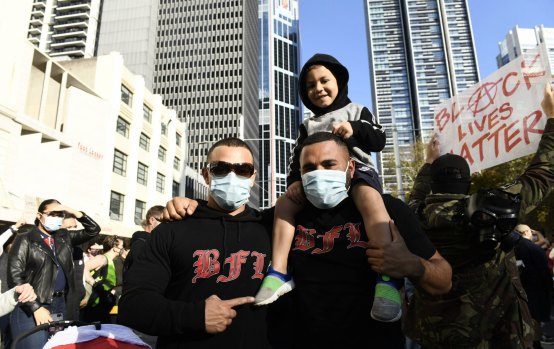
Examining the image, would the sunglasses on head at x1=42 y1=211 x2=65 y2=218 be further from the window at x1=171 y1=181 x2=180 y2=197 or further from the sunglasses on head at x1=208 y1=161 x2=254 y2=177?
the window at x1=171 y1=181 x2=180 y2=197

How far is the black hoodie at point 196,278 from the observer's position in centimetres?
169

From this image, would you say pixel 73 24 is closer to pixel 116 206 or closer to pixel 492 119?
pixel 116 206

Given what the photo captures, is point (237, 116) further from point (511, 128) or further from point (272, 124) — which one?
point (511, 128)

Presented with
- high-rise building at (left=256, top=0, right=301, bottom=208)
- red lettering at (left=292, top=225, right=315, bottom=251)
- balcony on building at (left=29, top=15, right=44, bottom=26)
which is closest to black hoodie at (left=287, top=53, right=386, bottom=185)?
red lettering at (left=292, top=225, right=315, bottom=251)

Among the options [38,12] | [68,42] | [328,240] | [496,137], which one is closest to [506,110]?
[496,137]

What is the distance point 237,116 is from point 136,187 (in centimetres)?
7033

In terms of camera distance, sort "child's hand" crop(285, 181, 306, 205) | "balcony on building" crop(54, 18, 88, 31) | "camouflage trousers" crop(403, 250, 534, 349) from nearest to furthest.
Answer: "child's hand" crop(285, 181, 306, 205), "camouflage trousers" crop(403, 250, 534, 349), "balcony on building" crop(54, 18, 88, 31)

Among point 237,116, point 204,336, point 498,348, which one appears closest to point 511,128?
point 498,348

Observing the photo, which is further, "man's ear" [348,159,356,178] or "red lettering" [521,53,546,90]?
"red lettering" [521,53,546,90]

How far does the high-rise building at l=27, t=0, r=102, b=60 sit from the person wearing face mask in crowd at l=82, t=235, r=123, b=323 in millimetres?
99656

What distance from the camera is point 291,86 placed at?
547 feet

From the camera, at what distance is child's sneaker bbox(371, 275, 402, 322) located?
1591 millimetres

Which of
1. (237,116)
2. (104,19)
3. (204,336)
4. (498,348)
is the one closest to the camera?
(204,336)

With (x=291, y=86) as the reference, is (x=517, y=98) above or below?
below
